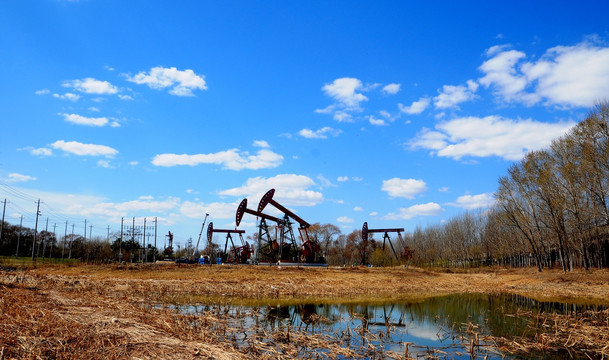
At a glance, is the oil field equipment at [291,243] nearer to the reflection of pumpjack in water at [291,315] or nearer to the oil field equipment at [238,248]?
the oil field equipment at [238,248]

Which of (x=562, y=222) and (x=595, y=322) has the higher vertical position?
(x=562, y=222)

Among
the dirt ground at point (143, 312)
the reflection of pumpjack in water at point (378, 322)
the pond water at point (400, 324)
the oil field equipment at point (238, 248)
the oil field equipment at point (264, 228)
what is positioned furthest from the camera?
the oil field equipment at point (238, 248)

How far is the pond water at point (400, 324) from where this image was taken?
1077cm

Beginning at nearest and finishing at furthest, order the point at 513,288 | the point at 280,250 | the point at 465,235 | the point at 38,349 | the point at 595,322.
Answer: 1. the point at 38,349
2. the point at 595,322
3. the point at 513,288
4. the point at 280,250
5. the point at 465,235

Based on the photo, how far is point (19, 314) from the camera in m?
10.1

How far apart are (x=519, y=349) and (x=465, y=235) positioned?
85073mm

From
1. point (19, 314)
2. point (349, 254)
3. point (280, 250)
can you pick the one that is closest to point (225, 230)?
point (280, 250)

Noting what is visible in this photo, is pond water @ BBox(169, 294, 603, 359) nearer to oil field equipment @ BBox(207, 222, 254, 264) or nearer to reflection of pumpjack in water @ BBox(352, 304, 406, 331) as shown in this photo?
reflection of pumpjack in water @ BBox(352, 304, 406, 331)

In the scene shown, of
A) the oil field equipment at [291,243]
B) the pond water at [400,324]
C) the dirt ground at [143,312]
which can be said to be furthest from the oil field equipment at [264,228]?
the pond water at [400,324]

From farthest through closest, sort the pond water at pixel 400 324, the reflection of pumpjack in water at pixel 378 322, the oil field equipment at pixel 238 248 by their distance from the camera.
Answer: the oil field equipment at pixel 238 248
the reflection of pumpjack in water at pixel 378 322
the pond water at pixel 400 324

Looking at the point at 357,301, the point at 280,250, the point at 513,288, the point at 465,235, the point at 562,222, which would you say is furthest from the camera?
the point at 465,235

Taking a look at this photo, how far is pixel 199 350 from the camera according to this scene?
8141 millimetres

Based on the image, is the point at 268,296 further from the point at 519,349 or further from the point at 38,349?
the point at 38,349

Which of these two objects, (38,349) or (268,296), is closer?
(38,349)
